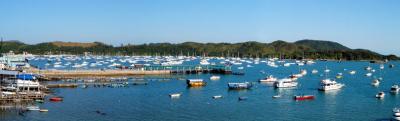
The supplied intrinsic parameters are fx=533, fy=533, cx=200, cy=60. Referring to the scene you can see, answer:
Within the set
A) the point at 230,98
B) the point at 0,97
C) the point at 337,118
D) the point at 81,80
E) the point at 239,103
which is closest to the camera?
the point at 337,118

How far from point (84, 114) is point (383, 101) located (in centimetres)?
→ 3044

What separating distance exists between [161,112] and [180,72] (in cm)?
5243

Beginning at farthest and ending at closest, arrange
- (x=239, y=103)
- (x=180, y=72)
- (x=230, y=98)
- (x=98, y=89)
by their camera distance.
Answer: (x=180, y=72), (x=98, y=89), (x=230, y=98), (x=239, y=103)

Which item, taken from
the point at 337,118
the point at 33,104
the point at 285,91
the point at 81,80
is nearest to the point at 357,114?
the point at 337,118

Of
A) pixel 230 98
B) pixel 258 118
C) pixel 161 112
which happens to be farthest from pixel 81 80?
pixel 258 118

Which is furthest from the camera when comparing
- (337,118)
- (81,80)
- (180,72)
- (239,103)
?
(180,72)

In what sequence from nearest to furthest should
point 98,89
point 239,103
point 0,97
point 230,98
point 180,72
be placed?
point 0,97 < point 239,103 < point 230,98 < point 98,89 < point 180,72

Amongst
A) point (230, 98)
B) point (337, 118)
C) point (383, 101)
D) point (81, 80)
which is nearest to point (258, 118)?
point (337, 118)

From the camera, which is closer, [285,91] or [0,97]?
[0,97]

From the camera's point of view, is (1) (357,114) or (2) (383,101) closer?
(1) (357,114)

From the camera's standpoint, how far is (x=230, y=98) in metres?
57.5

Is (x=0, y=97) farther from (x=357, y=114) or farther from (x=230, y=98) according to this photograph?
(x=357, y=114)

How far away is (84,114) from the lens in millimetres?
43938

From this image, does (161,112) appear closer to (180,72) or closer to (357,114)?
(357,114)
